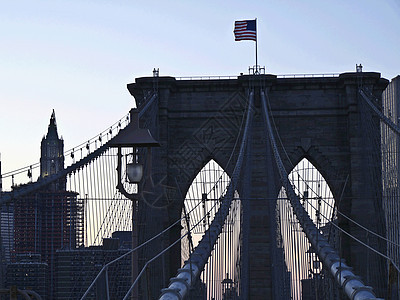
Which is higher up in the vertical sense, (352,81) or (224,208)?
(352,81)

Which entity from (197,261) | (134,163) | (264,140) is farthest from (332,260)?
(264,140)

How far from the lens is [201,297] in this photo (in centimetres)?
1327

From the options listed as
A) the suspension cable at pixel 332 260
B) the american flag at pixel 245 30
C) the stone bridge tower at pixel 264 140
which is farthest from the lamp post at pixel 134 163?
the american flag at pixel 245 30

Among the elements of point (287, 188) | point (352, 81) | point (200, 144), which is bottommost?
point (287, 188)

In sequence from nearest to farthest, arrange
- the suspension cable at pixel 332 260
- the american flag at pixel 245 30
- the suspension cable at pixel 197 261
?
1. the suspension cable at pixel 197 261
2. the suspension cable at pixel 332 260
3. the american flag at pixel 245 30

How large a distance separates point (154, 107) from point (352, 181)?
7.20 metres

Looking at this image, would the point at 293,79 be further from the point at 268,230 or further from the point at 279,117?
the point at 268,230

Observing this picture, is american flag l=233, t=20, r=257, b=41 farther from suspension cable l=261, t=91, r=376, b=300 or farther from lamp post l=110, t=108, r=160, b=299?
lamp post l=110, t=108, r=160, b=299

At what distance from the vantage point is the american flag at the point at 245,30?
3594 cm

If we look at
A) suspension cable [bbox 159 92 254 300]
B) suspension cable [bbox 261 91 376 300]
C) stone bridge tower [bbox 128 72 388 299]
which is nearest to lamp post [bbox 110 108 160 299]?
suspension cable [bbox 159 92 254 300]

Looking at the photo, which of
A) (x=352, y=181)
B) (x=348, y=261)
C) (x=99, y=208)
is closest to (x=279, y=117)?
(x=352, y=181)

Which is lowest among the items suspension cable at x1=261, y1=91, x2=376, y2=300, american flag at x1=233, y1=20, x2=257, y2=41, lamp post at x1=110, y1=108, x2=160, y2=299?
suspension cable at x1=261, y1=91, x2=376, y2=300

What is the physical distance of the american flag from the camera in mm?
35938

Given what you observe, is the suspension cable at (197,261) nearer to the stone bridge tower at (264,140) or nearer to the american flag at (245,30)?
the stone bridge tower at (264,140)
